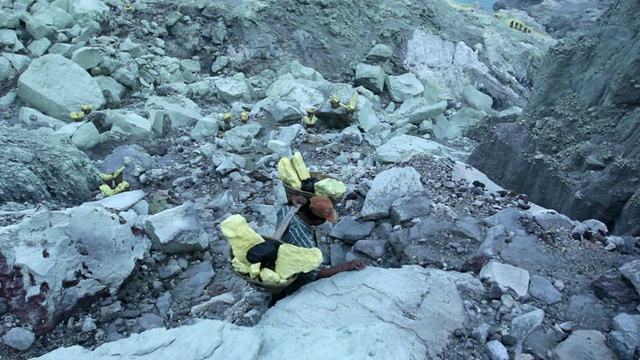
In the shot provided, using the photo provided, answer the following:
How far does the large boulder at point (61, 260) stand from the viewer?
234 cm

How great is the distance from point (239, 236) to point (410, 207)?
159cm

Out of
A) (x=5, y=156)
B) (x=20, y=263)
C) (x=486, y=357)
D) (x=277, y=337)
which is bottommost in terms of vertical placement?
(x=5, y=156)

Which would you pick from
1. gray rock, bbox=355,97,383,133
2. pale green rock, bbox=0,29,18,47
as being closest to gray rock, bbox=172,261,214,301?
gray rock, bbox=355,97,383,133

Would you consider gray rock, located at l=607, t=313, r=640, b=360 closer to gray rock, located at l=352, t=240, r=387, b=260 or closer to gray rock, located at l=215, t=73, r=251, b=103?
gray rock, located at l=352, t=240, r=387, b=260

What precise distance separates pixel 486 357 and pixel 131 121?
16.5 feet

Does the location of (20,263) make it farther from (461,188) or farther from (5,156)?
(461,188)

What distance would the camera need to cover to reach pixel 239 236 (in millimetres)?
1954

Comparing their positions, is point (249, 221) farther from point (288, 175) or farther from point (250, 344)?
point (250, 344)

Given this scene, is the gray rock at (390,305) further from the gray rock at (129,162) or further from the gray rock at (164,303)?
the gray rock at (129,162)

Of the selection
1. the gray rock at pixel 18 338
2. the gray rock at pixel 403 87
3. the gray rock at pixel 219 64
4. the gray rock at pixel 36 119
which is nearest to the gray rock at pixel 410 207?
the gray rock at pixel 18 338

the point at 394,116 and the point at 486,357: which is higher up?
the point at 486,357

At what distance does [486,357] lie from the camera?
200 centimetres

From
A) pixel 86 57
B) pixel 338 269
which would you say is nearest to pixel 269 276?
pixel 338 269

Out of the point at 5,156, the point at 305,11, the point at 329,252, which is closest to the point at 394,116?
the point at 305,11
